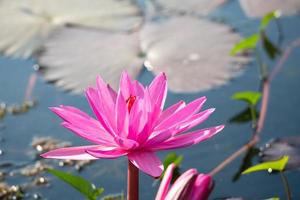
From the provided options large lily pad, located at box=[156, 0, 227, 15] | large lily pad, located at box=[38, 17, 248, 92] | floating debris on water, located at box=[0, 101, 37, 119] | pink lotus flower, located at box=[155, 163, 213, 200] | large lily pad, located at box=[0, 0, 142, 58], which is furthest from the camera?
large lily pad, located at box=[156, 0, 227, 15]

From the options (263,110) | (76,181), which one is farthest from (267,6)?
(76,181)

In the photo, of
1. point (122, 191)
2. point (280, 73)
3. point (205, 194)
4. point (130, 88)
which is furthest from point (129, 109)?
point (280, 73)

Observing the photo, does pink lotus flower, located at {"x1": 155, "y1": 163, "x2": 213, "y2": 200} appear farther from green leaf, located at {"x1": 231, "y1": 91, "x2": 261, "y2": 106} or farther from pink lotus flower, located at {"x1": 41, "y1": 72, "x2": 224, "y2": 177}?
green leaf, located at {"x1": 231, "y1": 91, "x2": 261, "y2": 106}

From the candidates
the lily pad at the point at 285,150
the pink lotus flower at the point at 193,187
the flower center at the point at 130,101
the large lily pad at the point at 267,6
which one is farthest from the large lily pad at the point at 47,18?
the pink lotus flower at the point at 193,187

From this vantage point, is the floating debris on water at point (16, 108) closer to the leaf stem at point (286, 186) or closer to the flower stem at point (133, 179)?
the leaf stem at point (286, 186)

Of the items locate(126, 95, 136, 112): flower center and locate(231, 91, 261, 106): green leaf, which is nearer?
locate(126, 95, 136, 112): flower center

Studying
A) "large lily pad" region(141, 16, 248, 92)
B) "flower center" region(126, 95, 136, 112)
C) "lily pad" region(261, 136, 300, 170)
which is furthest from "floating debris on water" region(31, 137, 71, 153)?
"flower center" region(126, 95, 136, 112)

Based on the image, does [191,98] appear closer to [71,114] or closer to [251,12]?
[251,12]
